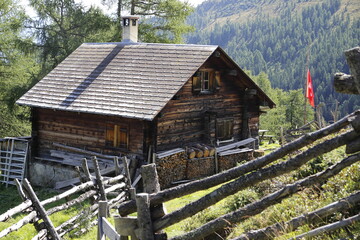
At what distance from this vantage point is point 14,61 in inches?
1261

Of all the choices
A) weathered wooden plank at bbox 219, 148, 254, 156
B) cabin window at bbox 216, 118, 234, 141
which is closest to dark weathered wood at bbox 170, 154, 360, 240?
weathered wooden plank at bbox 219, 148, 254, 156

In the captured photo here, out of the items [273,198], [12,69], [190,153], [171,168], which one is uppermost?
[12,69]

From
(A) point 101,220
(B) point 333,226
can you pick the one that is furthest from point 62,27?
(B) point 333,226

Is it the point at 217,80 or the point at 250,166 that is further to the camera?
the point at 217,80

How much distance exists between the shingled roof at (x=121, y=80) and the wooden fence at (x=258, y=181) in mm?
9538

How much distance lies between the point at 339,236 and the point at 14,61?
30520 mm

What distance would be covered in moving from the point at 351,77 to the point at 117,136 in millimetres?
13009

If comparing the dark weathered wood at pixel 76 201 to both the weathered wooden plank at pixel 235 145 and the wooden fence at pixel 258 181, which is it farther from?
the weathered wooden plank at pixel 235 145

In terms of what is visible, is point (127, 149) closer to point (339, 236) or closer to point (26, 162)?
point (26, 162)

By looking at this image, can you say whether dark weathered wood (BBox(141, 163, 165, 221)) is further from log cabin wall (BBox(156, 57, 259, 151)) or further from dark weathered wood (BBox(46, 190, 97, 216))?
log cabin wall (BBox(156, 57, 259, 151))

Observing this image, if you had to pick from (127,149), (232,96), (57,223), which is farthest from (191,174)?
(57,223)

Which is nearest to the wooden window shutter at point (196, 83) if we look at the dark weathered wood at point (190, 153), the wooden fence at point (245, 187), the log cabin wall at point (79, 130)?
the dark weathered wood at point (190, 153)

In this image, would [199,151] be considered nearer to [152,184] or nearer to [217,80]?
[217,80]

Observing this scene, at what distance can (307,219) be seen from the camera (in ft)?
17.5
